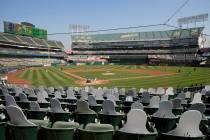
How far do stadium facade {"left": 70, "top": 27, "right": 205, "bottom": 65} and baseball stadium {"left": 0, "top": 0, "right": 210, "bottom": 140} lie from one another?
0.38 meters

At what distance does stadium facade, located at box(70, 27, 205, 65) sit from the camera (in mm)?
96688

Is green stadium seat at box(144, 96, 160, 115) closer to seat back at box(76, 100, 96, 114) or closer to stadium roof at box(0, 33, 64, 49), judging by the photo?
seat back at box(76, 100, 96, 114)

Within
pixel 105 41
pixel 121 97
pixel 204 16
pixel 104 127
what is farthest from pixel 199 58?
pixel 104 127

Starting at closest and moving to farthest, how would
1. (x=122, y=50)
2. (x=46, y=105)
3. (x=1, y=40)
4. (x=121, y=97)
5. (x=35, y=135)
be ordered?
(x=35, y=135) < (x=46, y=105) < (x=121, y=97) < (x=1, y=40) < (x=122, y=50)

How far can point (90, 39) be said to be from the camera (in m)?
139

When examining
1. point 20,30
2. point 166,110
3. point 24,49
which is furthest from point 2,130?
point 20,30

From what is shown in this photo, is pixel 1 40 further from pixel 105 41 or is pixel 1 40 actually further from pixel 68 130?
Result: pixel 68 130

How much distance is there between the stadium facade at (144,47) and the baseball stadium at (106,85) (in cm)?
38

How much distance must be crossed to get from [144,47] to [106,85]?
290 feet

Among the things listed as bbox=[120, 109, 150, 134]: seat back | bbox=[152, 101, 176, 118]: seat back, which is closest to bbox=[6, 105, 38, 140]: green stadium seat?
bbox=[120, 109, 150, 134]: seat back

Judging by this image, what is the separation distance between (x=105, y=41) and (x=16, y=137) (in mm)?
129004

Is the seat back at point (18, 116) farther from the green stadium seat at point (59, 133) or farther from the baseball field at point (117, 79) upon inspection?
the baseball field at point (117, 79)

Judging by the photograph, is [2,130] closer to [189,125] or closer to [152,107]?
[189,125]

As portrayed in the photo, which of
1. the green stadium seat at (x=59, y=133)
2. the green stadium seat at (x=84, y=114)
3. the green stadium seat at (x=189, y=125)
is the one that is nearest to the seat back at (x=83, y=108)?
the green stadium seat at (x=84, y=114)
